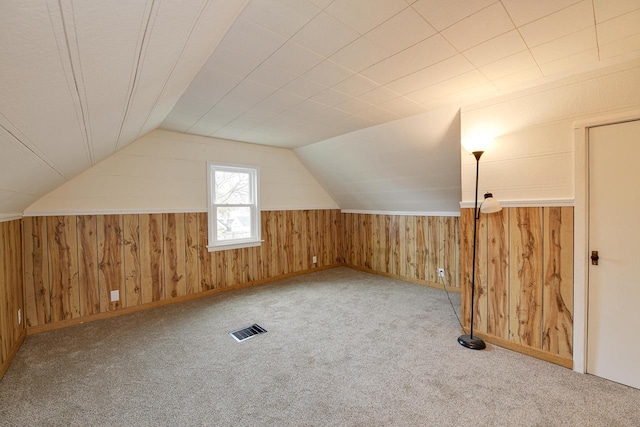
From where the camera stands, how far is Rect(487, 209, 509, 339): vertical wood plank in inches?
98.5

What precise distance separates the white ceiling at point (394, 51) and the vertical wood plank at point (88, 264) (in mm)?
1610

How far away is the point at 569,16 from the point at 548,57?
0.48 meters

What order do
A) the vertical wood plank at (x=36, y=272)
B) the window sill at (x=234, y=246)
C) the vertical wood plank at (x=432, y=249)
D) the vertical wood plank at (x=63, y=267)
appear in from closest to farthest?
the vertical wood plank at (x=36, y=272) < the vertical wood plank at (x=63, y=267) < the window sill at (x=234, y=246) < the vertical wood plank at (x=432, y=249)

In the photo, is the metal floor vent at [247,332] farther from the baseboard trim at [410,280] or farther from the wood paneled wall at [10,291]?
the baseboard trim at [410,280]

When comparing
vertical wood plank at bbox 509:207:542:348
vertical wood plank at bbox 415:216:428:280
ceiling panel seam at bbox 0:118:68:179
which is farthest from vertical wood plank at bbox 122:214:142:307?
vertical wood plank at bbox 509:207:542:348

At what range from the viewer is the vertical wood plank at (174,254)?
367 centimetres

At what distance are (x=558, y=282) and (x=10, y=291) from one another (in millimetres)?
4553

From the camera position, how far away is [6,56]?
23.7 inches

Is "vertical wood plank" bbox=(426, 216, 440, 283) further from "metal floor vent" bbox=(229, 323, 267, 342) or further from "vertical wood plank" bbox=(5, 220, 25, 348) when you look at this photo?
"vertical wood plank" bbox=(5, 220, 25, 348)

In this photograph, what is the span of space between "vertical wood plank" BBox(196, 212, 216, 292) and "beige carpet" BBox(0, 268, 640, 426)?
2.60 feet

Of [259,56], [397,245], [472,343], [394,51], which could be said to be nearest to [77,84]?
[259,56]

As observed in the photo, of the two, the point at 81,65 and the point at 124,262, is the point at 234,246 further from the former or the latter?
the point at 81,65

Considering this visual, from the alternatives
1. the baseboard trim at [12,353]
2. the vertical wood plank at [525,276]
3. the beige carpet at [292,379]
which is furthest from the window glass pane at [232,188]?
the vertical wood plank at [525,276]

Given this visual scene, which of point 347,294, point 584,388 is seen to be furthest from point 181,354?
point 584,388
